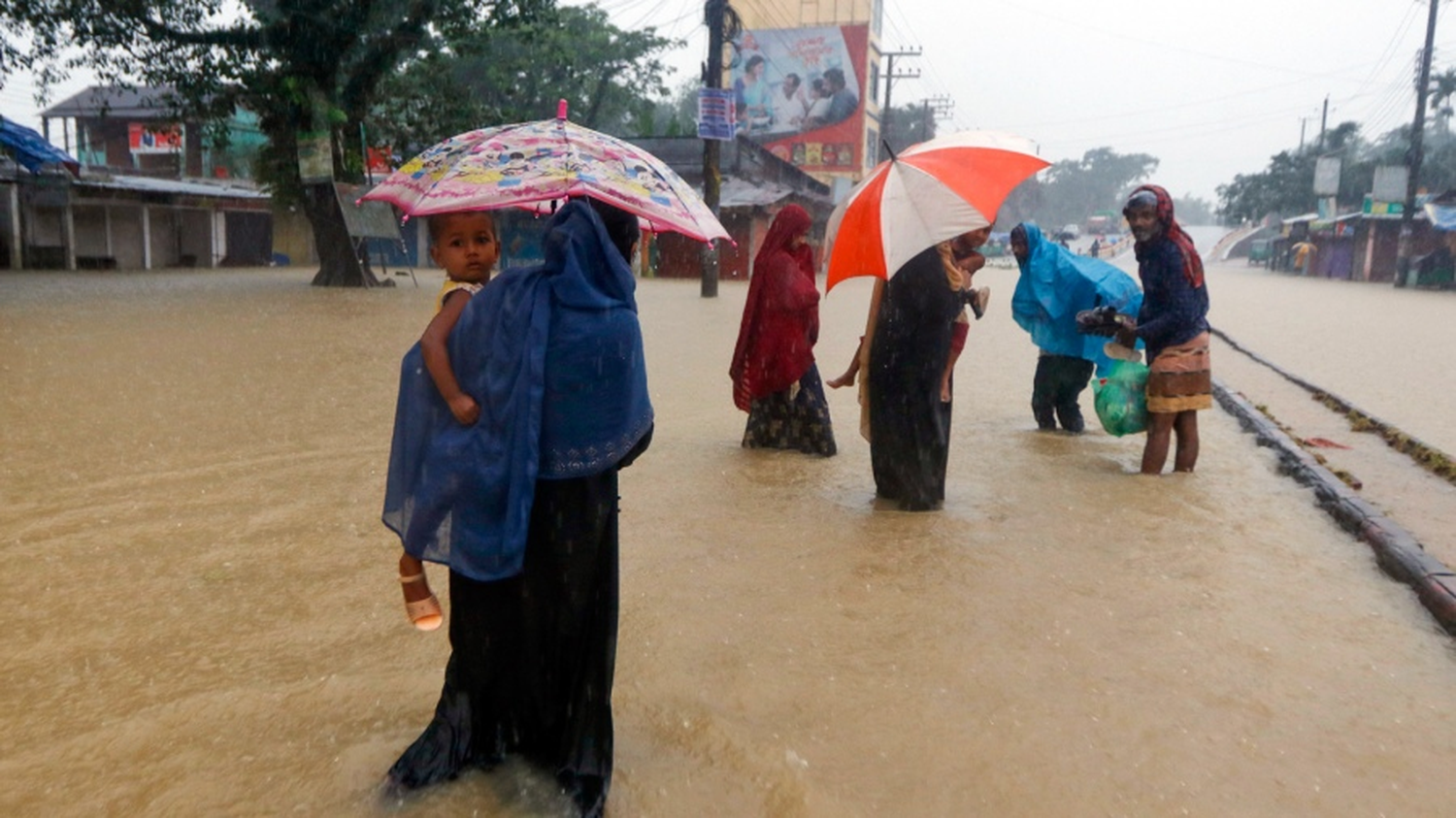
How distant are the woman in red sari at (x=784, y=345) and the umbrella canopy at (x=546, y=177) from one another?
2666 mm

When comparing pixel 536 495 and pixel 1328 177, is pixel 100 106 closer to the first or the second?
pixel 536 495

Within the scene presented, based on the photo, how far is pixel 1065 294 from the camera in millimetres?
7562

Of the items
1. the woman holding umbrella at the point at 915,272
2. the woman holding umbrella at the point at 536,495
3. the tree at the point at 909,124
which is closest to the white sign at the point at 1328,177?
the tree at the point at 909,124

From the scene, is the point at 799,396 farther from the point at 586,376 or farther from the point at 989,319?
the point at 989,319

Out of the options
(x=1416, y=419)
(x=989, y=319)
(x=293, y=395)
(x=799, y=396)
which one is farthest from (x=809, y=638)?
(x=989, y=319)

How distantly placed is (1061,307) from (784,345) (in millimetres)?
2293

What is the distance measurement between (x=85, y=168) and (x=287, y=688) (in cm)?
2891

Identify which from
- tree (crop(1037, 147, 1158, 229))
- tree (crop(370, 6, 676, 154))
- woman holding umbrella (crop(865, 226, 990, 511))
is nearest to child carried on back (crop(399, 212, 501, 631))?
woman holding umbrella (crop(865, 226, 990, 511))

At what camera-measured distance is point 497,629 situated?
255 cm

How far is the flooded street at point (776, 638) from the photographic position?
2.76m

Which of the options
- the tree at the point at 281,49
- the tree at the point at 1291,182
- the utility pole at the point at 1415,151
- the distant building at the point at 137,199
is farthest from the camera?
the tree at the point at 1291,182

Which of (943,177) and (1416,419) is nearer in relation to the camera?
(943,177)

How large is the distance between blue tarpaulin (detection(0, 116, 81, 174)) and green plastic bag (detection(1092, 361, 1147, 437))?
19.3 m

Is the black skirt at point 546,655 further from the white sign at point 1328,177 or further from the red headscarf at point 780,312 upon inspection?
the white sign at point 1328,177
